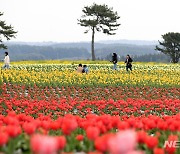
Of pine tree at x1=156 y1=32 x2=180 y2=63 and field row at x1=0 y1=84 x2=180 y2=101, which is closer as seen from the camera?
field row at x1=0 y1=84 x2=180 y2=101

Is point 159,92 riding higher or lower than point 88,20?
lower

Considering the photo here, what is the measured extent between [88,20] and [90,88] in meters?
50.7

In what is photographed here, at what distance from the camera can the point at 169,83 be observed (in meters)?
23.2

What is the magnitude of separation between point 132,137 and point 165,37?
87.7 metres

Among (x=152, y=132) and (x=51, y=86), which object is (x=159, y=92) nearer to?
(x=51, y=86)

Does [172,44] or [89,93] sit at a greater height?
[172,44]

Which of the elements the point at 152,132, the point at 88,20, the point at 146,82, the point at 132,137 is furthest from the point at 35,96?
the point at 88,20

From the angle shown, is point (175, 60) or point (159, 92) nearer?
point (159, 92)

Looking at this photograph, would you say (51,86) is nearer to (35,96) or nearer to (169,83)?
(35,96)

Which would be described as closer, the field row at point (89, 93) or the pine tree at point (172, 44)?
the field row at point (89, 93)

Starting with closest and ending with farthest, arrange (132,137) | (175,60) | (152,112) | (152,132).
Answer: (132,137) → (152,132) → (152,112) → (175,60)

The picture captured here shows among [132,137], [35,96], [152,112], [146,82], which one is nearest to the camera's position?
[132,137]

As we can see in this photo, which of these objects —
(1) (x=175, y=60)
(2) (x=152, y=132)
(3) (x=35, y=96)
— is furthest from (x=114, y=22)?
(2) (x=152, y=132)

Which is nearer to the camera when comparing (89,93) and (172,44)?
(89,93)
